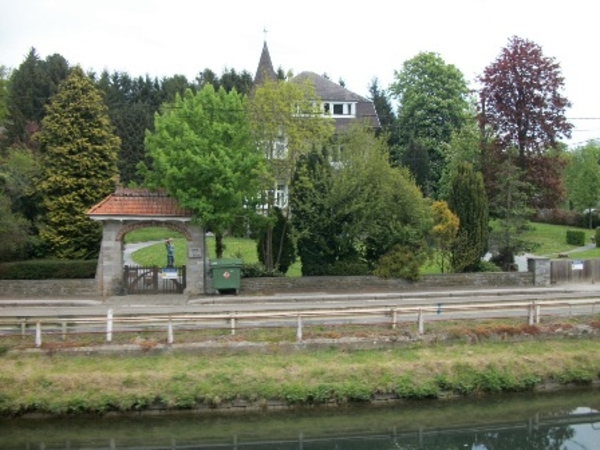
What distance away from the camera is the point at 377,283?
83.7 ft

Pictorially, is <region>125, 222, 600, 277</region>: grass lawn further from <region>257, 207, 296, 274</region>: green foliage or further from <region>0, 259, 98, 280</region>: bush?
<region>0, 259, 98, 280</region>: bush

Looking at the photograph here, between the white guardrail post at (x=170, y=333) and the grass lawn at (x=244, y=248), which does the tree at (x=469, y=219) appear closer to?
the grass lawn at (x=244, y=248)

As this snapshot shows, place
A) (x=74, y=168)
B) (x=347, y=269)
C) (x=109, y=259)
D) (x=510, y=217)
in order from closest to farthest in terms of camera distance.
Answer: (x=109, y=259) < (x=347, y=269) < (x=510, y=217) < (x=74, y=168)

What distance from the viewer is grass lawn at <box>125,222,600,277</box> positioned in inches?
1237

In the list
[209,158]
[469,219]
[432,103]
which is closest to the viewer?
[209,158]

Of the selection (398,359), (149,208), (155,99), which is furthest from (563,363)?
(155,99)

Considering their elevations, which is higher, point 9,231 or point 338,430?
point 9,231

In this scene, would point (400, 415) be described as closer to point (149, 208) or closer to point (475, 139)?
point (149, 208)

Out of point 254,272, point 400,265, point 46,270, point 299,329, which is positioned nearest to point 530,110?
point 400,265

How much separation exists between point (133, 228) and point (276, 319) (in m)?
8.08

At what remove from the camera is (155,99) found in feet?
222

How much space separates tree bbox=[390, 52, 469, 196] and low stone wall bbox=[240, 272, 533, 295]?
26040 mm

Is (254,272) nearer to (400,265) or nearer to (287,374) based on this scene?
(400,265)

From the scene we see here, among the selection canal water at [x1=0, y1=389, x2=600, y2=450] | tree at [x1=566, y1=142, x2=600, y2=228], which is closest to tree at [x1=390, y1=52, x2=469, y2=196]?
tree at [x1=566, y1=142, x2=600, y2=228]
